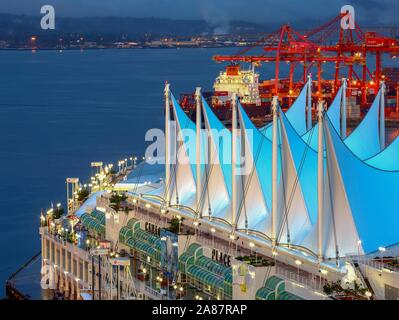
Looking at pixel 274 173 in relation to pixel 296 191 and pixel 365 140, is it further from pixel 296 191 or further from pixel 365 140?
pixel 365 140

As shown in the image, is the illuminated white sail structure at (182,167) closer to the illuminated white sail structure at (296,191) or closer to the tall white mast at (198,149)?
the illuminated white sail structure at (296,191)

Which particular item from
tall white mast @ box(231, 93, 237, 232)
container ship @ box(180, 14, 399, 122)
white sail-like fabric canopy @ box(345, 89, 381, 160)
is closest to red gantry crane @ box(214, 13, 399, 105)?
container ship @ box(180, 14, 399, 122)

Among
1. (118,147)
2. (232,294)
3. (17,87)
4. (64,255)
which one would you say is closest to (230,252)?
(232,294)

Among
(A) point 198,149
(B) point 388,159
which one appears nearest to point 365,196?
Answer: (B) point 388,159

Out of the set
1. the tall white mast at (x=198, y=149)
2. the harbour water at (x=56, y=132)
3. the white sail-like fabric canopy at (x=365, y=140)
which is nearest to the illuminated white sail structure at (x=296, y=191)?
the tall white mast at (x=198, y=149)

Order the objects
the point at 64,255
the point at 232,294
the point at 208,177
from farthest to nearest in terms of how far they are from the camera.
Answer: the point at 64,255
the point at 208,177
the point at 232,294
